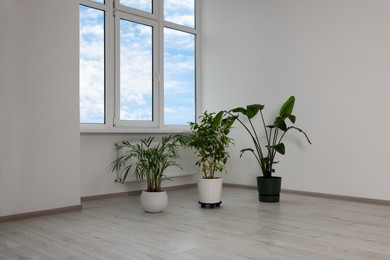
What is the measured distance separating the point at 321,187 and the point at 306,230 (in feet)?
5.42

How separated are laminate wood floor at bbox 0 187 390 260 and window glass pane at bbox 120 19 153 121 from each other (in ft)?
4.40

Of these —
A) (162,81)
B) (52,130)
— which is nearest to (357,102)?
(162,81)

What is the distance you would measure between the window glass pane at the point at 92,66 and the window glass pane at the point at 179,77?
104cm

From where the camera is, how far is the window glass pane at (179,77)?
17.2 feet

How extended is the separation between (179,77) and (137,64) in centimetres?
78

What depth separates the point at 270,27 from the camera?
16.0ft

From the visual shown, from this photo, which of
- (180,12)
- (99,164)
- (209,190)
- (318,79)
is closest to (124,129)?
(99,164)

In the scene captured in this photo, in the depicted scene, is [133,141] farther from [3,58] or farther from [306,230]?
[306,230]

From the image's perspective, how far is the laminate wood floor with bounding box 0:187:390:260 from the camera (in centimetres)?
230

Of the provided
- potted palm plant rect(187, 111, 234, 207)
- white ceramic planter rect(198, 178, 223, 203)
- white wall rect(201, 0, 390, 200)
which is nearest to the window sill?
white wall rect(201, 0, 390, 200)

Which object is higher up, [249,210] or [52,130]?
[52,130]

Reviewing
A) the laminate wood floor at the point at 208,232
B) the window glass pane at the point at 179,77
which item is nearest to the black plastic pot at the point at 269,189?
the laminate wood floor at the point at 208,232

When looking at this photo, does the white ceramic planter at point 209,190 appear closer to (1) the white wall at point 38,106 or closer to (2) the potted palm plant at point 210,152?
(2) the potted palm plant at point 210,152

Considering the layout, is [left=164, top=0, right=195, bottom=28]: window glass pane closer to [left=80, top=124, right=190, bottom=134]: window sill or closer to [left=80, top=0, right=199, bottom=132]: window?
[left=80, top=0, right=199, bottom=132]: window
